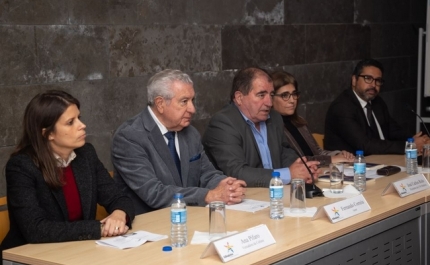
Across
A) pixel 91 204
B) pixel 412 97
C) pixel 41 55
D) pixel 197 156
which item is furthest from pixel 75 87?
pixel 412 97

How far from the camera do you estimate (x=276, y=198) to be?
3.26 meters

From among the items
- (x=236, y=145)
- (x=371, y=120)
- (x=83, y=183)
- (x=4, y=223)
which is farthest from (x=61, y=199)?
(x=371, y=120)

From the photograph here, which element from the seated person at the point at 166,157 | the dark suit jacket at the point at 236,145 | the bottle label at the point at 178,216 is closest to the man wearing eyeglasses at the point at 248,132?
the dark suit jacket at the point at 236,145

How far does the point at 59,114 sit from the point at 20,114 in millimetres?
1192

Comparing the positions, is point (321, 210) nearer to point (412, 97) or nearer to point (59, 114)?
point (59, 114)

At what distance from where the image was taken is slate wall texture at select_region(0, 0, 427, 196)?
14.2 feet

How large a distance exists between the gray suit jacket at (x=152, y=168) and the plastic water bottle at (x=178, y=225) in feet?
2.48

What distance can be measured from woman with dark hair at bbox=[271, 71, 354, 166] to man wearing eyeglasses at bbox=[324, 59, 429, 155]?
38 cm

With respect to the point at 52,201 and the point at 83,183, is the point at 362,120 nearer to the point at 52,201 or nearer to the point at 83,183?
the point at 83,183

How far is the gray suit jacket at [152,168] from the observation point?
12.0 feet

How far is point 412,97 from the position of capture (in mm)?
8469

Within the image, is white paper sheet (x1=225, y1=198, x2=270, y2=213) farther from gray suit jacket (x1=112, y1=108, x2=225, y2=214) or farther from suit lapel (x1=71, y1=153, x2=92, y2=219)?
suit lapel (x1=71, y1=153, x2=92, y2=219)

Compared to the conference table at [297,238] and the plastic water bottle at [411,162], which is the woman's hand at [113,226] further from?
the plastic water bottle at [411,162]

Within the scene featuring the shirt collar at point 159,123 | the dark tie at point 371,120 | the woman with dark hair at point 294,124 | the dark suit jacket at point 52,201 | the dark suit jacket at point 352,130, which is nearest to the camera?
the dark suit jacket at point 52,201
